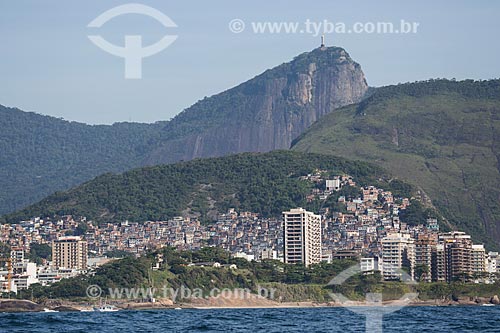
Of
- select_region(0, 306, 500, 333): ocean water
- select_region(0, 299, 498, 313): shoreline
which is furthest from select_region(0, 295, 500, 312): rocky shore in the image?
select_region(0, 306, 500, 333): ocean water

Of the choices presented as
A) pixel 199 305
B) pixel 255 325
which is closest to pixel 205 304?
pixel 199 305

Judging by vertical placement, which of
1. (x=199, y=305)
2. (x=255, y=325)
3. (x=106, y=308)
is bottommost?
(x=255, y=325)

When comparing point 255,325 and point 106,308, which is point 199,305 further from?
point 255,325

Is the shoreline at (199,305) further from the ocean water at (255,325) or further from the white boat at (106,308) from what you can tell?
the ocean water at (255,325)

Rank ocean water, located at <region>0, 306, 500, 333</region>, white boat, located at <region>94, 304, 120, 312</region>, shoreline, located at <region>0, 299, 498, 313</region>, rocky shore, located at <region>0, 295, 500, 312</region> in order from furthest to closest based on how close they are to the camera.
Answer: rocky shore, located at <region>0, 295, 500, 312</region>, shoreline, located at <region>0, 299, 498, 313</region>, white boat, located at <region>94, 304, 120, 312</region>, ocean water, located at <region>0, 306, 500, 333</region>

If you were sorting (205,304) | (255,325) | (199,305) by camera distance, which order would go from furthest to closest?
(205,304)
(199,305)
(255,325)

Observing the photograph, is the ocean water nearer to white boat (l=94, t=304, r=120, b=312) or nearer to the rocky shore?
white boat (l=94, t=304, r=120, b=312)

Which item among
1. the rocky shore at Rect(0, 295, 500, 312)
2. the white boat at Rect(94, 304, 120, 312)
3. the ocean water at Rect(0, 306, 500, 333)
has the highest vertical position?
the rocky shore at Rect(0, 295, 500, 312)

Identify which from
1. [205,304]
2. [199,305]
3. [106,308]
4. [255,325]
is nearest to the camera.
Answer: [255,325]

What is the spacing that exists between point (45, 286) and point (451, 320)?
82374 mm

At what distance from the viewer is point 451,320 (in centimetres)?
10894

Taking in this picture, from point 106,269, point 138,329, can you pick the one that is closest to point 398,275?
point 106,269

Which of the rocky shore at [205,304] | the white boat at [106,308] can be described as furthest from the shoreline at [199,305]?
the white boat at [106,308]

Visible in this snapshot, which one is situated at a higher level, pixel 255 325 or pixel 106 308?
pixel 106 308
